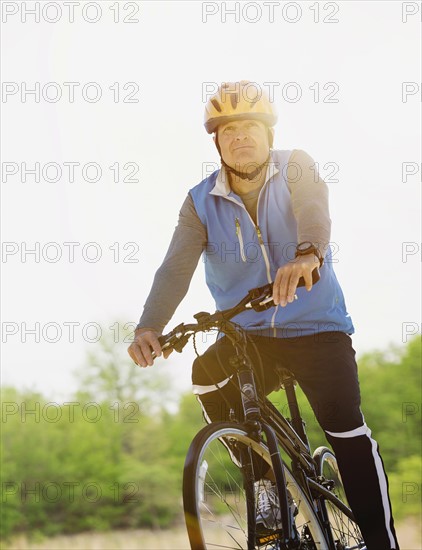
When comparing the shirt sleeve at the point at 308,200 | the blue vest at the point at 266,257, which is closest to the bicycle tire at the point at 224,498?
the blue vest at the point at 266,257

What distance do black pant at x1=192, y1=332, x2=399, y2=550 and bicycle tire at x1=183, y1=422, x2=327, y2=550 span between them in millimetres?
225

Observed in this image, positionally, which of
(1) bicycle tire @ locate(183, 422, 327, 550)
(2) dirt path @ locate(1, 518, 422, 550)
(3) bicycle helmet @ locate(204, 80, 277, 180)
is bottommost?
(2) dirt path @ locate(1, 518, 422, 550)

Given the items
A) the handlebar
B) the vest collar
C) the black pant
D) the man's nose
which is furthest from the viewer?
the man's nose

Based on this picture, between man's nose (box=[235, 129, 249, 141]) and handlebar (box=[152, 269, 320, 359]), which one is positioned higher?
man's nose (box=[235, 129, 249, 141])

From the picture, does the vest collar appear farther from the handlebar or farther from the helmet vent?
the handlebar

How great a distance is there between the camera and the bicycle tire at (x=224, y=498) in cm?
262

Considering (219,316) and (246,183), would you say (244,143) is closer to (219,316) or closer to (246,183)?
(246,183)

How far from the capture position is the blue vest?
140 inches

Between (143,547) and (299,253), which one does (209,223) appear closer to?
(299,253)

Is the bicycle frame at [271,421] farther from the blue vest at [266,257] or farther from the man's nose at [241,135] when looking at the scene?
the man's nose at [241,135]

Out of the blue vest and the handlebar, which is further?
the blue vest

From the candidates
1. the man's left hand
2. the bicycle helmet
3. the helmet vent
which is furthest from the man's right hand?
the helmet vent

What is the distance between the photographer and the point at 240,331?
3156mm

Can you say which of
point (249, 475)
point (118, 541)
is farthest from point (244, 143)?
point (118, 541)
